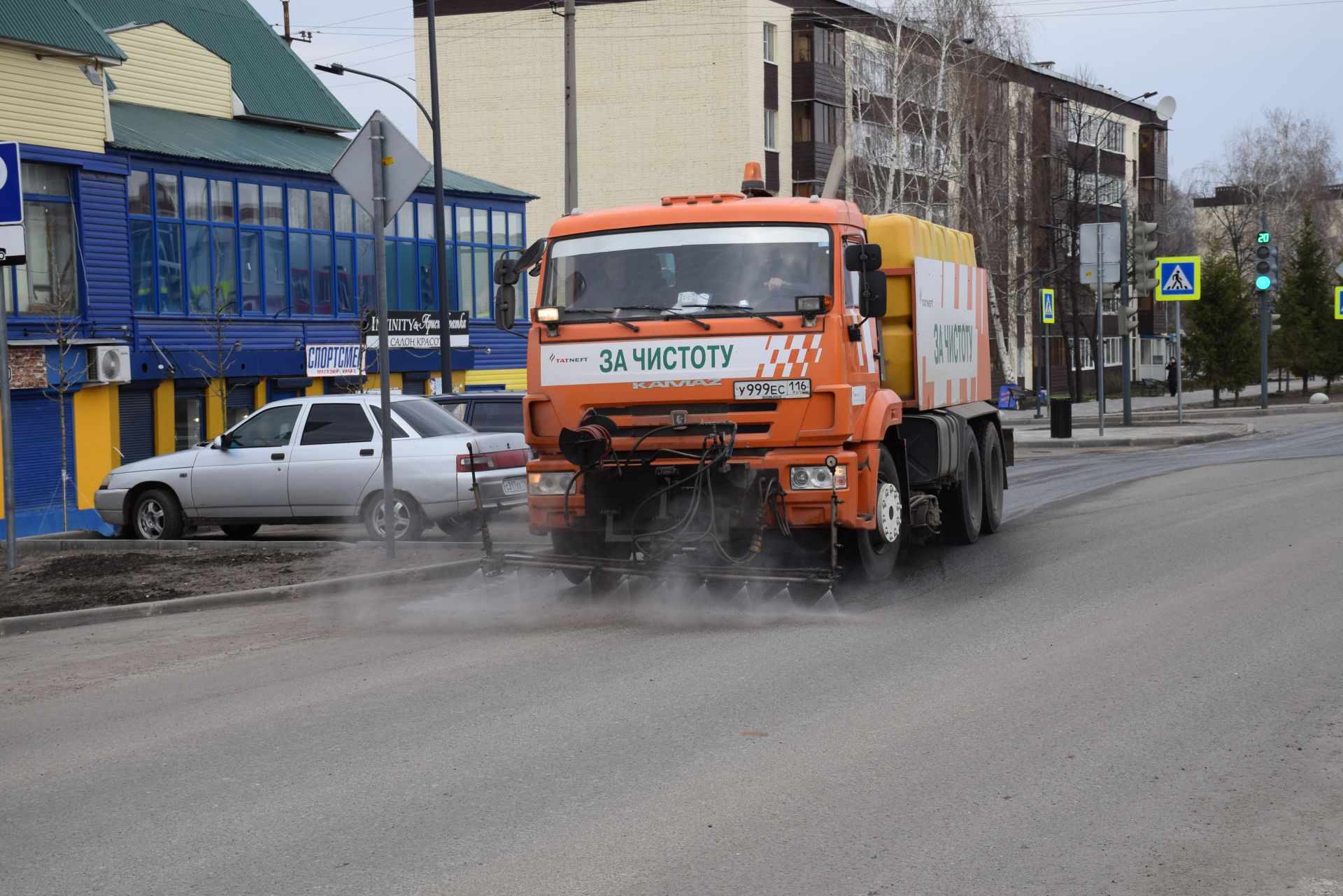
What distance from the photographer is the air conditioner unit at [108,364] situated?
2483cm

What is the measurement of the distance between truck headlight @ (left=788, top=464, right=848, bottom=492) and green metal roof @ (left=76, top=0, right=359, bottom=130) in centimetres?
2636

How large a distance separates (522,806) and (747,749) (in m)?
1.18

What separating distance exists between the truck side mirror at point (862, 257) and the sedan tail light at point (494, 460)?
5706 millimetres

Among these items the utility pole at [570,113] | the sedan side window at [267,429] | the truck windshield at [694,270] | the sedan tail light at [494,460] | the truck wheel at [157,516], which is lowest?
the truck wheel at [157,516]

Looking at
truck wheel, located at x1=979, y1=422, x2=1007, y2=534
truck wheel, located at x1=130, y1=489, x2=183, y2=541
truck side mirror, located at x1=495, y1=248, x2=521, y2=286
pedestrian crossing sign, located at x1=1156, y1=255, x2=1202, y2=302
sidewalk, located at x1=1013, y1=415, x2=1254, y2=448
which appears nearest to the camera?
truck side mirror, located at x1=495, y1=248, x2=521, y2=286

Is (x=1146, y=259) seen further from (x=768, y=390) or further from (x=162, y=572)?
(x=162, y=572)

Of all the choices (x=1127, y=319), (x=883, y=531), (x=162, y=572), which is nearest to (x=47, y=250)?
(x=162, y=572)

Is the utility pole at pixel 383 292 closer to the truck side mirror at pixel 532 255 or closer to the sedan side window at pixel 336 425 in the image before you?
the truck side mirror at pixel 532 255

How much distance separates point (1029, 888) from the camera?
4812 millimetres

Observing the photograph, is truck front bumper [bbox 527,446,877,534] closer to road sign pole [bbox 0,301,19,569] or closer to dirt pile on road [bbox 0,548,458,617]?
dirt pile on road [bbox 0,548,458,617]

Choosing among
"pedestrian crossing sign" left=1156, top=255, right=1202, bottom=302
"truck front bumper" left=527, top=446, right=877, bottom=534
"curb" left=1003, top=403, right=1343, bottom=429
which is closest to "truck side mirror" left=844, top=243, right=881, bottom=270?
"truck front bumper" left=527, top=446, right=877, bottom=534

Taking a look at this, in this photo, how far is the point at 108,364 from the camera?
24922 millimetres

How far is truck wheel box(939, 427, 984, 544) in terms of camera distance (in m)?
13.8

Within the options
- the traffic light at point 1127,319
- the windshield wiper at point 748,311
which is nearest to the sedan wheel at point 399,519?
the windshield wiper at point 748,311
